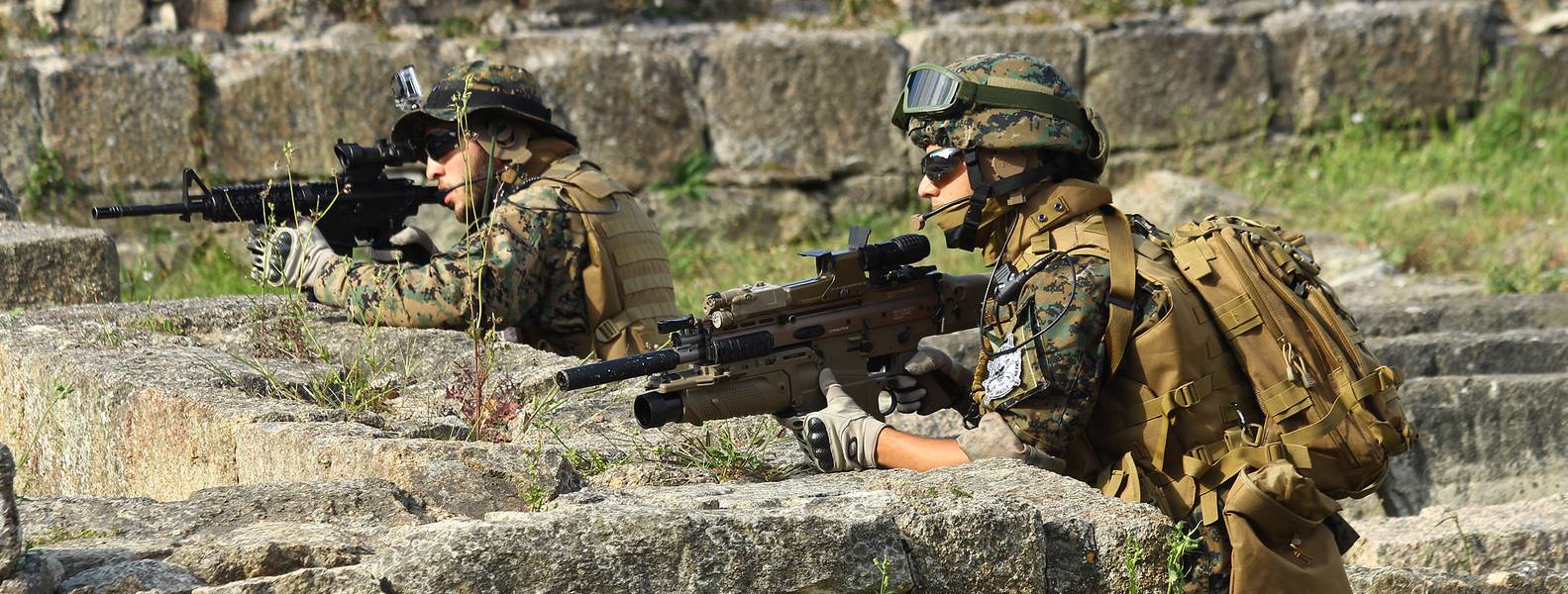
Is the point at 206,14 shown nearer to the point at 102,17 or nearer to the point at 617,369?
the point at 102,17

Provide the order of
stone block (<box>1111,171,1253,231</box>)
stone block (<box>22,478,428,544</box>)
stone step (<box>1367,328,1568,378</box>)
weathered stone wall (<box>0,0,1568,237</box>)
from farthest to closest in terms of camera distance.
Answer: stone block (<box>1111,171,1253,231</box>)
weathered stone wall (<box>0,0,1568,237</box>)
stone step (<box>1367,328,1568,378</box>)
stone block (<box>22,478,428,544</box>)

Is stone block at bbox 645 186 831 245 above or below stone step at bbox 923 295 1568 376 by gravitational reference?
above

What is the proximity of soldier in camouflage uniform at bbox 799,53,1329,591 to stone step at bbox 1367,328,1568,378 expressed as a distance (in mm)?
2924

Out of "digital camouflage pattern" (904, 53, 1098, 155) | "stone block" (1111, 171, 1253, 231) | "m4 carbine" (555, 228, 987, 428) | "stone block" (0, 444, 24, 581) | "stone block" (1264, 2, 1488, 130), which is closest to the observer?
"stone block" (0, 444, 24, 581)

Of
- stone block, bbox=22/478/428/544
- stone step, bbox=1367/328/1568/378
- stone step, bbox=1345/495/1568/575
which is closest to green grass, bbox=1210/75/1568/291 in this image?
stone step, bbox=1367/328/1568/378

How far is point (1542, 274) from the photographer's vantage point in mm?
7762

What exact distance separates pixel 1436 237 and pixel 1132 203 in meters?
1.49

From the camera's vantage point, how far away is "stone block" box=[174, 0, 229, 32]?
27.1 ft

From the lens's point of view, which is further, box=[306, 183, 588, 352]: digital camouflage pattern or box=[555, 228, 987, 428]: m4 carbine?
box=[306, 183, 588, 352]: digital camouflage pattern

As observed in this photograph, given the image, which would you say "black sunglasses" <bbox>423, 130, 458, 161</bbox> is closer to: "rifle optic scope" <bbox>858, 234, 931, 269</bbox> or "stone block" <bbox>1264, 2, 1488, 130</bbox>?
"rifle optic scope" <bbox>858, 234, 931, 269</bbox>

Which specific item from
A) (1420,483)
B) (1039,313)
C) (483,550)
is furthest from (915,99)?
(1420,483)

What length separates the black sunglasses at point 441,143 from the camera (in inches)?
192

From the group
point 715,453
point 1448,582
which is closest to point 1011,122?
point 715,453

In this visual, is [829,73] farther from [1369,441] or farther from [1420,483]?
[1369,441]
